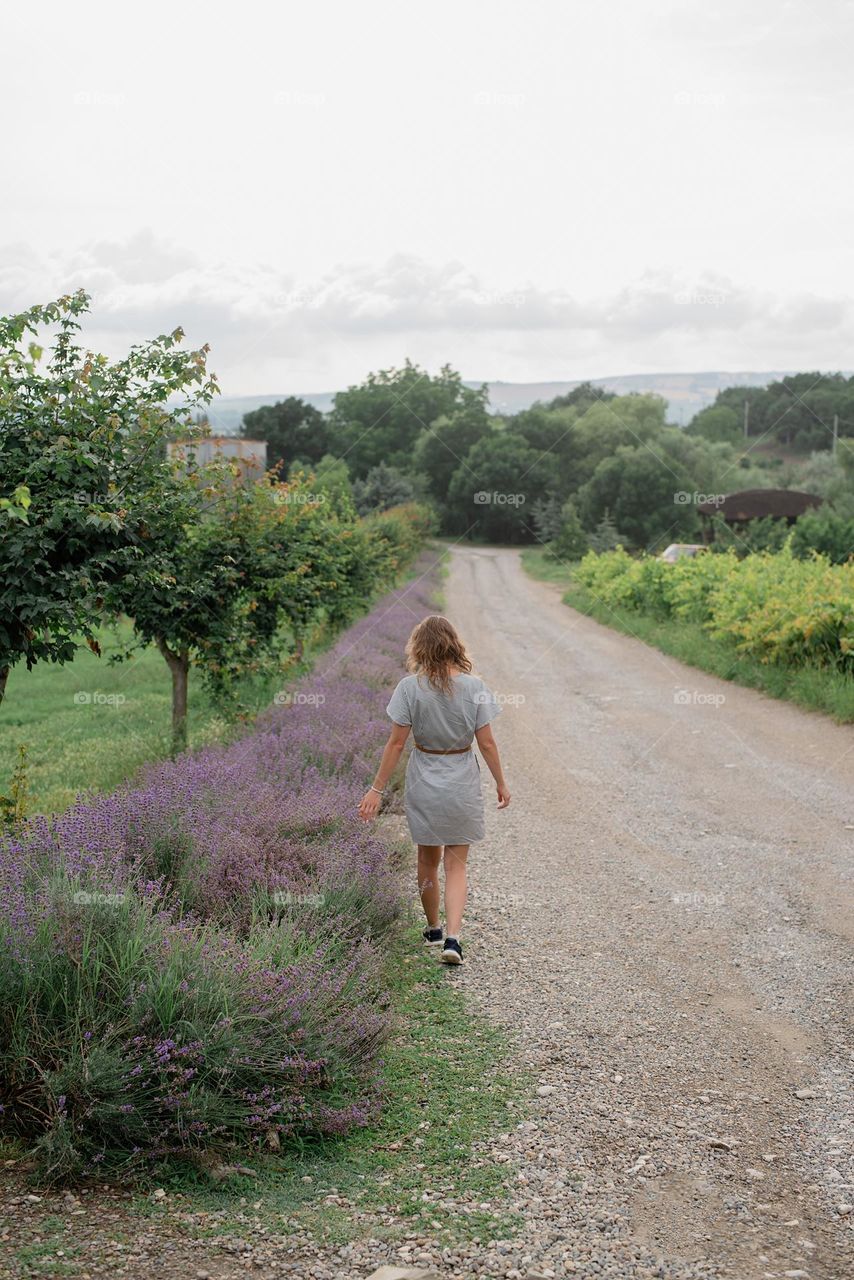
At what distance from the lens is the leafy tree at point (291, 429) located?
74.1m

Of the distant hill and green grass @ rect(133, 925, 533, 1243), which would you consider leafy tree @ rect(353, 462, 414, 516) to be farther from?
green grass @ rect(133, 925, 533, 1243)

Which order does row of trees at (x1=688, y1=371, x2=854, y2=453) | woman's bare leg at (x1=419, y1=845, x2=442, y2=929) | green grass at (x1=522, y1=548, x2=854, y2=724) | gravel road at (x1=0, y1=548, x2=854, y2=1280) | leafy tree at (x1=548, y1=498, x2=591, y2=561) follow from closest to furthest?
gravel road at (x1=0, y1=548, x2=854, y2=1280) → woman's bare leg at (x1=419, y1=845, x2=442, y2=929) → green grass at (x1=522, y1=548, x2=854, y2=724) → leafy tree at (x1=548, y1=498, x2=591, y2=561) → row of trees at (x1=688, y1=371, x2=854, y2=453)

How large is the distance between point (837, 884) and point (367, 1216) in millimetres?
4790

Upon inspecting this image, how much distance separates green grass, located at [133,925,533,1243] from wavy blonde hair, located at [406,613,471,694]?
183 cm

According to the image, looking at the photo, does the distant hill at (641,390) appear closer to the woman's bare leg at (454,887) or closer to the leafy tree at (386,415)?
the leafy tree at (386,415)

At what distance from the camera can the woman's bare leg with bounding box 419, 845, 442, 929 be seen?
611 cm

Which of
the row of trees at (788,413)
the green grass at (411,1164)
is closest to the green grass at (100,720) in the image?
the green grass at (411,1164)

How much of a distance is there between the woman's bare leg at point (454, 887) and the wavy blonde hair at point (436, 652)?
917mm

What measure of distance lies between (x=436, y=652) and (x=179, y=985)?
261 centimetres

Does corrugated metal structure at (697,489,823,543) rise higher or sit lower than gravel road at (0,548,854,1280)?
higher

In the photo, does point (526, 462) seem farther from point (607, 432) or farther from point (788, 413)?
point (788, 413)

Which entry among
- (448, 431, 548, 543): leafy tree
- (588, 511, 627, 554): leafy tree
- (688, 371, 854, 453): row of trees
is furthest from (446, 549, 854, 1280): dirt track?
(688, 371, 854, 453): row of trees

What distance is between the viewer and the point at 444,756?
5984 mm

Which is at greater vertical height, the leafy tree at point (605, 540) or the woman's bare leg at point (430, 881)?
the woman's bare leg at point (430, 881)
